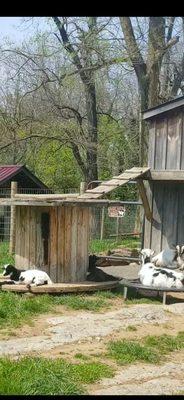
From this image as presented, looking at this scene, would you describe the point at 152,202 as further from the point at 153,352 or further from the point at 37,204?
the point at 153,352

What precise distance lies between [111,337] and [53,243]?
13.6ft

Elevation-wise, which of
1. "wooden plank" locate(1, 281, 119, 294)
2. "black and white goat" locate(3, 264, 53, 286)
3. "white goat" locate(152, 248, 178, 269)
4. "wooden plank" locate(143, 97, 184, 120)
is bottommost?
"wooden plank" locate(1, 281, 119, 294)

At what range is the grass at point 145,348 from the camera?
701cm

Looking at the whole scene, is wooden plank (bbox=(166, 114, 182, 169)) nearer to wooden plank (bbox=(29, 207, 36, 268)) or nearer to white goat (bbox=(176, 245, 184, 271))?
white goat (bbox=(176, 245, 184, 271))

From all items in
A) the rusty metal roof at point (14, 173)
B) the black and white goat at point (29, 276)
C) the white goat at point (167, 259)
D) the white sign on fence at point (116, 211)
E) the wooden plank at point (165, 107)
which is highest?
→ the wooden plank at point (165, 107)

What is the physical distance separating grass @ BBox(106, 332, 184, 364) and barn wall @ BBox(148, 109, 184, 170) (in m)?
5.54

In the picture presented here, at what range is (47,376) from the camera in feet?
17.1

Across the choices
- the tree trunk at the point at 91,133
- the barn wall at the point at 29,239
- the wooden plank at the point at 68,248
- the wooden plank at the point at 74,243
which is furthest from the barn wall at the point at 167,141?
the tree trunk at the point at 91,133

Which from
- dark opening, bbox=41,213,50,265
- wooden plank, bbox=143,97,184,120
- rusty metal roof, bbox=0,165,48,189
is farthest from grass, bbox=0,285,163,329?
rusty metal roof, bbox=0,165,48,189

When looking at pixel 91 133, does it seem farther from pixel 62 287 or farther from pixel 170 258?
pixel 62 287

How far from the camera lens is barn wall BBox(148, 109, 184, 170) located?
42.6 ft

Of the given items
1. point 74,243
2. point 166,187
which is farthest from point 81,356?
point 166,187

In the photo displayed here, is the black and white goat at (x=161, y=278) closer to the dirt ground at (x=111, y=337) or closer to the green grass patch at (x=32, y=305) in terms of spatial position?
the dirt ground at (x=111, y=337)

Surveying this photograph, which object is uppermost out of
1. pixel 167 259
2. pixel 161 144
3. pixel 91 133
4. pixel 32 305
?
pixel 91 133
